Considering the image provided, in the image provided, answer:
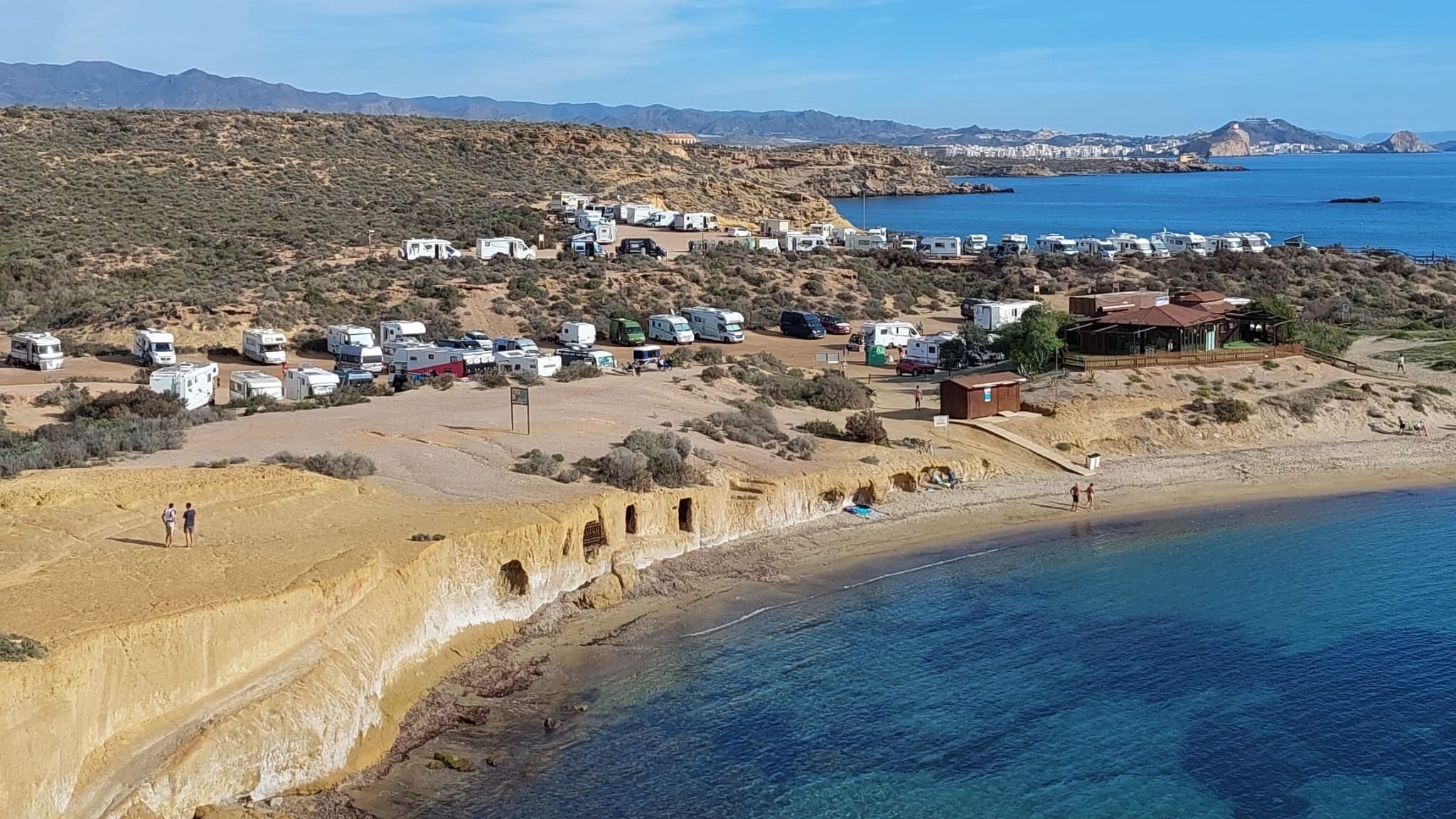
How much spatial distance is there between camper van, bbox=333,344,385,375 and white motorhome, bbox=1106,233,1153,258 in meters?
49.1

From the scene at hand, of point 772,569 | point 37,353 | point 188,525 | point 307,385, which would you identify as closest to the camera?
point 188,525

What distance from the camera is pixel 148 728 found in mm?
17328

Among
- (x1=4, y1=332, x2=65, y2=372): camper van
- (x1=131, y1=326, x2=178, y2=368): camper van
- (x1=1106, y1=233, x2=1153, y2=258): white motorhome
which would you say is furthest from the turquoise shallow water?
(x1=1106, y1=233, x2=1153, y2=258): white motorhome

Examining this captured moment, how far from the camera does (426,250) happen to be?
214ft

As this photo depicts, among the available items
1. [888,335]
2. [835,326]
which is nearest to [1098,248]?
[835,326]

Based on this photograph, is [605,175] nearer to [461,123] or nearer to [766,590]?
[461,123]

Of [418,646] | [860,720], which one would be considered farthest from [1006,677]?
[418,646]

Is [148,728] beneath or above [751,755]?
above

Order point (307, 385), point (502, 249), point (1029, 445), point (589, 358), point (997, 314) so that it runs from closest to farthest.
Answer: point (1029, 445), point (307, 385), point (589, 358), point (997, 314), point (502, 249)

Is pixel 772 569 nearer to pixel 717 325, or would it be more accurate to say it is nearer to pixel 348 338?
pixel 348 338

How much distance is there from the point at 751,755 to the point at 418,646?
5.85m

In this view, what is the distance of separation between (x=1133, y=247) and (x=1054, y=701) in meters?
64.3

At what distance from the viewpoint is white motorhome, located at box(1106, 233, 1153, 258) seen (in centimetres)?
8075

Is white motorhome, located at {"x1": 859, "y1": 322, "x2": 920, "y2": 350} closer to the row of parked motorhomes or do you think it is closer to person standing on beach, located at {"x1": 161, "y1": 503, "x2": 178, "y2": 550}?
the row of parked motorhomes
